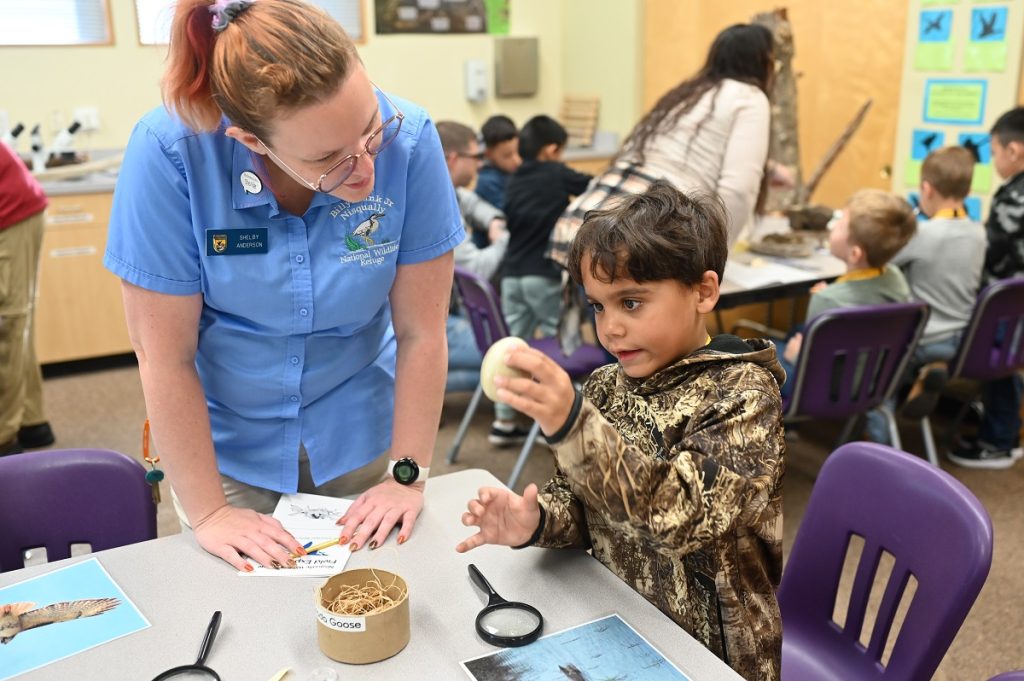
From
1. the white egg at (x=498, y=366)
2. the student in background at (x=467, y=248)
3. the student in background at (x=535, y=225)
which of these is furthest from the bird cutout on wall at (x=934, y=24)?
the white egg at (x=498, y=366)

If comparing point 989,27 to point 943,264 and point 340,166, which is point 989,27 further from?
point 340,166

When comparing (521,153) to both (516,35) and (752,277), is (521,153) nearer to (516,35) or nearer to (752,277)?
(752,277)

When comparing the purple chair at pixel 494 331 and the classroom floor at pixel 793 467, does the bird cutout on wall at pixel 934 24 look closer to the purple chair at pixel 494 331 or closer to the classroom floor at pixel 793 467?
the classroom floor at pixel 793 467

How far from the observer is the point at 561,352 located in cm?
319

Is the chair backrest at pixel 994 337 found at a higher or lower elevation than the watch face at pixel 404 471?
lower

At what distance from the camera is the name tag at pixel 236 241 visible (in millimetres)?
1229

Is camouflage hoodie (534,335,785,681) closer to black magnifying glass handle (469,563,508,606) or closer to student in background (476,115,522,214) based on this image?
black magnifying glass handle (469,563,508,606)

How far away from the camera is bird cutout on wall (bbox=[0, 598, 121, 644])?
1110 millimetres

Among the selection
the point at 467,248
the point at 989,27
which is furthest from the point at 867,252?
the point at 467,248

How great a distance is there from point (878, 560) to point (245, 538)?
0.99m

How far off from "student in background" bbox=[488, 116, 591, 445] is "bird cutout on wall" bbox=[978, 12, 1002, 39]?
162 centimetres

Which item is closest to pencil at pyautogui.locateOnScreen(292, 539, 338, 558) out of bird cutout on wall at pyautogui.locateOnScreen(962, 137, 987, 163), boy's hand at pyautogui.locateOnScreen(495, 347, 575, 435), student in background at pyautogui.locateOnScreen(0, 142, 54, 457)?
boy's hand at pyautogui.locateOnScreen(495, 347, 575, 435)

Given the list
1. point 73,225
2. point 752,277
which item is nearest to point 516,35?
point 73,225

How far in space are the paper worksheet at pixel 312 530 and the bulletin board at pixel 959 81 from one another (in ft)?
10.2
